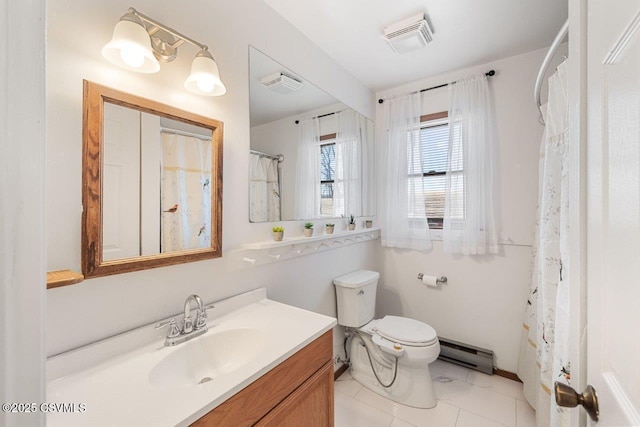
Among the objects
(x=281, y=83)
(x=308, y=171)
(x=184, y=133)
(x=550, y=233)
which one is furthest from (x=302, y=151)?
(x=550, y=233)

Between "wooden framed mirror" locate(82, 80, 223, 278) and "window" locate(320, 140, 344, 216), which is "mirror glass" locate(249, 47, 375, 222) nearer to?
"window" locate(320, 140, 344, 216)

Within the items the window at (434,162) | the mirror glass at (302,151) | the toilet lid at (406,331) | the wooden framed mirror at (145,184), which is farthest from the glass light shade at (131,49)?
the window at (434,162)

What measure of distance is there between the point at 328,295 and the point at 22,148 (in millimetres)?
1887

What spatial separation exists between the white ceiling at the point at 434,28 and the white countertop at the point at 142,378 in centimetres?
174

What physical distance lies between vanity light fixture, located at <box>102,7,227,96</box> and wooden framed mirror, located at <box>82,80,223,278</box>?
0.11m

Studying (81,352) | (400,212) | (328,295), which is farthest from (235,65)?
(400,212)

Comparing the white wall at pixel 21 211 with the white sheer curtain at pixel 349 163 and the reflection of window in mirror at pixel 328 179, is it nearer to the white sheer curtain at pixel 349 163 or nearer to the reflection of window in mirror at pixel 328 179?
the reflection of window in mirror at pixel 328 179

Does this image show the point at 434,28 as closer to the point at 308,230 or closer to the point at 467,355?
the point at 308,230

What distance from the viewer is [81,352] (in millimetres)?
849

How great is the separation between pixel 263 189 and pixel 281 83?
26.6 inches

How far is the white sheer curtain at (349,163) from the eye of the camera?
7.16ft

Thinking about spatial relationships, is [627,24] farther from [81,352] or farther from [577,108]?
[81,352]

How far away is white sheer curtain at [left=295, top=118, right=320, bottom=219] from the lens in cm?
183

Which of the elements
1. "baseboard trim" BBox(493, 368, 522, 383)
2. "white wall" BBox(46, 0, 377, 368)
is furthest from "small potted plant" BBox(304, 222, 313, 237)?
"baseboard trim" BBox(493, 368, 522, 383)
